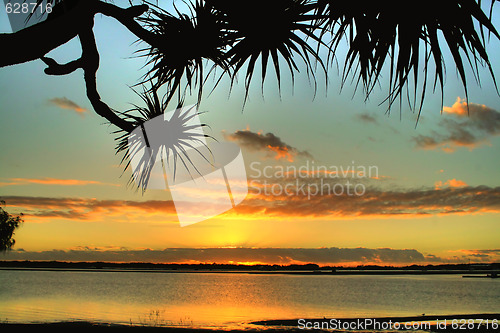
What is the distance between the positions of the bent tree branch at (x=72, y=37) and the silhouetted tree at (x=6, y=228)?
27.7m

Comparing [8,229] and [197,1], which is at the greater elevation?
[197,1]

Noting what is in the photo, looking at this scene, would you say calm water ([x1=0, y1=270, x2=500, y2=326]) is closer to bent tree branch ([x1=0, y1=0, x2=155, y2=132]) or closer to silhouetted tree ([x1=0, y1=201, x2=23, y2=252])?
silhouetted tree ([x1=0, y1=201, x2=23, y2=252])

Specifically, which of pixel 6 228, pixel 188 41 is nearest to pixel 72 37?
pixel 188 41

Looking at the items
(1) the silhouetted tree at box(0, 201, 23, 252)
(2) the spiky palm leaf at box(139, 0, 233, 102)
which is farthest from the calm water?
(2) the spiky palm leaf at box(139, 0, 233, 102)

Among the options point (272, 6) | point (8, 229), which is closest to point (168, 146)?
point (272, 6)

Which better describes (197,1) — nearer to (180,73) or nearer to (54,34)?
(180,73)

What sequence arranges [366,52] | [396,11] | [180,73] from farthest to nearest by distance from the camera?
[180,73] < [366,52] < [396,11]

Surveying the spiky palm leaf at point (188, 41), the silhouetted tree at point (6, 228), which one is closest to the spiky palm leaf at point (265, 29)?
the spiky palm leaf at point (188, 41)

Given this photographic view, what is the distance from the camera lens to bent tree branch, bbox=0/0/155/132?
3.28 meters

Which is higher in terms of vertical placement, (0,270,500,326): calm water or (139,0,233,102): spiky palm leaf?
(139,0,233,102): spiky palm leaf

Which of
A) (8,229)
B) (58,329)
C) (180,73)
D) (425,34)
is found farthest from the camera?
(8,229)

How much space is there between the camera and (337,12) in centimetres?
391

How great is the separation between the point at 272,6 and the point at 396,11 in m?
1.52

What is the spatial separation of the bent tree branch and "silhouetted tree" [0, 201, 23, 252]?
27.7 m
